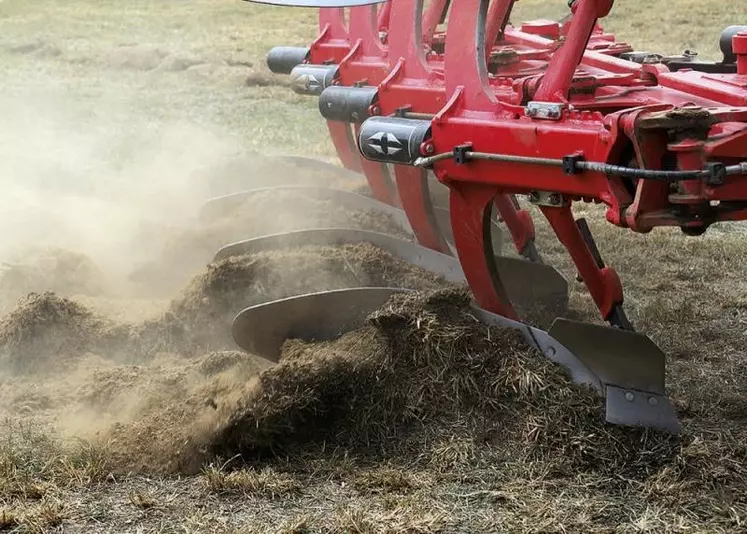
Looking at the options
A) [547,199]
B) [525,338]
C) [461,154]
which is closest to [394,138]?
[461,154]

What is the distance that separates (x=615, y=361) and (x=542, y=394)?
0.29 m

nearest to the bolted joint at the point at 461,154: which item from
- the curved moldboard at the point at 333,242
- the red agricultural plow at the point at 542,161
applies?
the red agricultural plow at the point at 542,161

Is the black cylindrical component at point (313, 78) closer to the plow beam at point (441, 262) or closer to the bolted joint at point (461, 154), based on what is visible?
the plow beam at point (441, 262)

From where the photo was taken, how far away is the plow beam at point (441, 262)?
455cm

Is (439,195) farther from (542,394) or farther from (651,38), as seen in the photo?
(651,38)

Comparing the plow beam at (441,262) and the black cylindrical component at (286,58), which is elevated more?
the black cylindrical component at (286,58)

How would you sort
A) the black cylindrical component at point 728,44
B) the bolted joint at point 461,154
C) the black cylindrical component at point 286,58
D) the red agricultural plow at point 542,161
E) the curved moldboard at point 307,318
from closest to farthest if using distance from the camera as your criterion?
the red agricultural plow at point 542,161, the bolted joint at point 461,154, the curved moldboard at point 307,318, the black cylindrical component at point 728,44, the black cylindrical component at point 286,58

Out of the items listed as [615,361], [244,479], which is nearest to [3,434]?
[244,479]

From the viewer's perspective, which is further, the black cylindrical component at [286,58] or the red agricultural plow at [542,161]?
the black cylindrical component at [286,58]

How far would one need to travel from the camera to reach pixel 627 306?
4.89 m

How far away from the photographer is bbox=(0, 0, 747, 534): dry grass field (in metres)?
3.04

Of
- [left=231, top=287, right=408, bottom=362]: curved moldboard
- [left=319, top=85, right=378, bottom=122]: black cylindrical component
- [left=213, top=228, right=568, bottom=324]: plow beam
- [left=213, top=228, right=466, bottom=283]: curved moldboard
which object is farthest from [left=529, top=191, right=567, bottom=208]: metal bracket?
[left=319, top=85, right=378, bottom=122]: black cylindrical component

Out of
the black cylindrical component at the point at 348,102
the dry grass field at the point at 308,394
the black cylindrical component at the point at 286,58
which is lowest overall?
the dry grass field at the point at 308,394

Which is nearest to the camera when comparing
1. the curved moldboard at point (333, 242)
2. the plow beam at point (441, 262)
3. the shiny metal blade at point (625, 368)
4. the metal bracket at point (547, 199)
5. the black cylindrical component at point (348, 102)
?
the shiny metal blade at point (625, 368)
